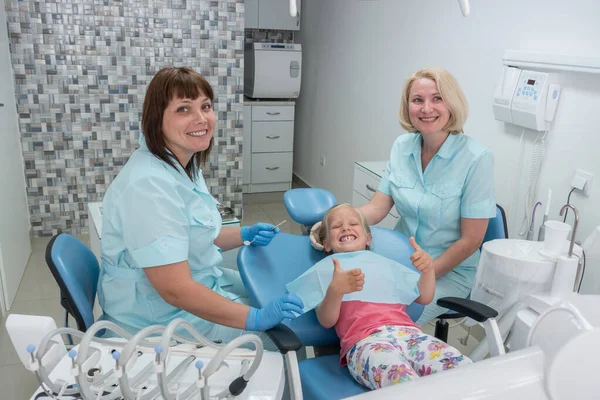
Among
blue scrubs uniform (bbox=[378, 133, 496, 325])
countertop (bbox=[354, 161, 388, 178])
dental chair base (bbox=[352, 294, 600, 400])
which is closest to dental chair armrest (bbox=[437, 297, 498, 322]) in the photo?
blue scrubs uniform (bbox=[378, 133, 496, 325])

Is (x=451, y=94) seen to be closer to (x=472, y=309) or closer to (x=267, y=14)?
(x=472, y=309)

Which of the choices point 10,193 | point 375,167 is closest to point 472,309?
point 375,167

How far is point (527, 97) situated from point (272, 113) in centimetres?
284

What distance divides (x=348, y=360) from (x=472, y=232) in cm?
77

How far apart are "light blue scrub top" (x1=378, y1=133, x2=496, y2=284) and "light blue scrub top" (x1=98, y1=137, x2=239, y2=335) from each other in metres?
0.86

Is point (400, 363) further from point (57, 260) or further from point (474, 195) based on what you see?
point (57, 260)

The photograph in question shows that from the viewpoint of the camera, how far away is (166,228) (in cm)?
143

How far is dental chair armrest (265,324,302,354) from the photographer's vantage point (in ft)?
4.27

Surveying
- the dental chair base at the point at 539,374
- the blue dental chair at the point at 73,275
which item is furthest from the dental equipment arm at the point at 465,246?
the dental chair base at the point at 539,374

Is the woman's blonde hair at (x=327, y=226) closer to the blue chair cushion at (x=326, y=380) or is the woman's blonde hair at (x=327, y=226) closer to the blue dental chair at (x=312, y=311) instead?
the blue dental chair at (x=312, y=311)

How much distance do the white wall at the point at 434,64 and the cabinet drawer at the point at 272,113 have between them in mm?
271

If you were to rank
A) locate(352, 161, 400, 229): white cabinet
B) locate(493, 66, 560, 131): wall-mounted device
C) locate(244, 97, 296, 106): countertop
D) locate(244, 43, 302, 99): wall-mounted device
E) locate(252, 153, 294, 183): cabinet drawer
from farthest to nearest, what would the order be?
locate(252, 153, 294, 183): cabinet drawer → locate(244, 97, 296, 106): countertop → locate(244, 43, 302, 99): wall-mounted device → locate(352, 161, 400, 229): white cabinet → locate(493, 66, 560, 131): wall-mounted device

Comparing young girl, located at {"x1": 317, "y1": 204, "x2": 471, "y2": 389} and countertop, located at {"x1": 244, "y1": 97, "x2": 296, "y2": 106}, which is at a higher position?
countertop, located at {"x1": 244, "y1": 97, "x2": 296, "y2": 106}

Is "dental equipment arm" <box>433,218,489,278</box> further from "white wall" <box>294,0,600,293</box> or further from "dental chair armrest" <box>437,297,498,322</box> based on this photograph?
"white wall" <box>294,0,600,293</box>
